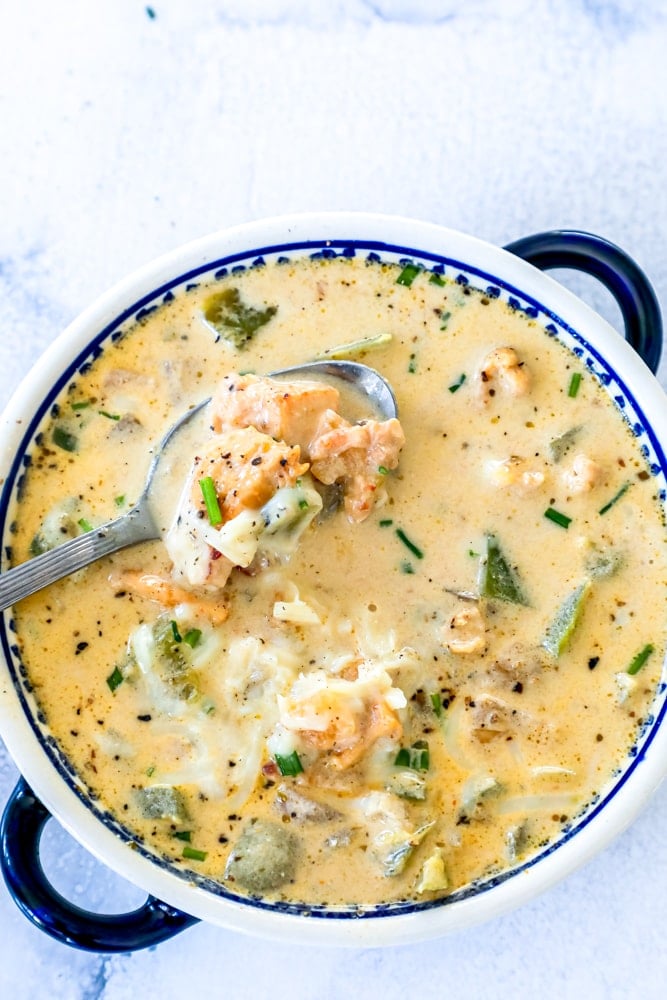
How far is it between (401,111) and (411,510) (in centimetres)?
A: 115

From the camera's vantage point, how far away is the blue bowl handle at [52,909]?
231cm

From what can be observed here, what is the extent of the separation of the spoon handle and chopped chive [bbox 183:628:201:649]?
226 mm

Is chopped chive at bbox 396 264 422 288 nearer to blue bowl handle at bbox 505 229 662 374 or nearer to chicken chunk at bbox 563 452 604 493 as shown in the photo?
blue bowl handle at bbox 505 229 662 374

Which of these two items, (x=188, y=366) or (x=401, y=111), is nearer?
(x=188, y=366)

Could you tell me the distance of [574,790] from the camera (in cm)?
238

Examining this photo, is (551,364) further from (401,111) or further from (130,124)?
(130,124)

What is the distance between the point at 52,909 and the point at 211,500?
96 cm

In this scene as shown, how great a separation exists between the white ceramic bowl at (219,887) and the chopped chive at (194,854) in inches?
1.8

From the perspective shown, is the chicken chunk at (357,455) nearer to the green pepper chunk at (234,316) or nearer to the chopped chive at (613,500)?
the green pepper chunk at (234,316)

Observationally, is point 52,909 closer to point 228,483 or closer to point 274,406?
point 228,483

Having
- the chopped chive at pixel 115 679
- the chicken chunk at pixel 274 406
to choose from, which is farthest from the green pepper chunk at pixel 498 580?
the chopped chive at pixel 115 679

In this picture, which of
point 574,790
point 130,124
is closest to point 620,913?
point 574,790

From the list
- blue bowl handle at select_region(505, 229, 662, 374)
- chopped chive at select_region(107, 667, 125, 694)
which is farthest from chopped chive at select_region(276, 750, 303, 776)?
blue bowl handle at select_region(505, 229, 662, 374)

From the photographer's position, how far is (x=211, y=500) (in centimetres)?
227
